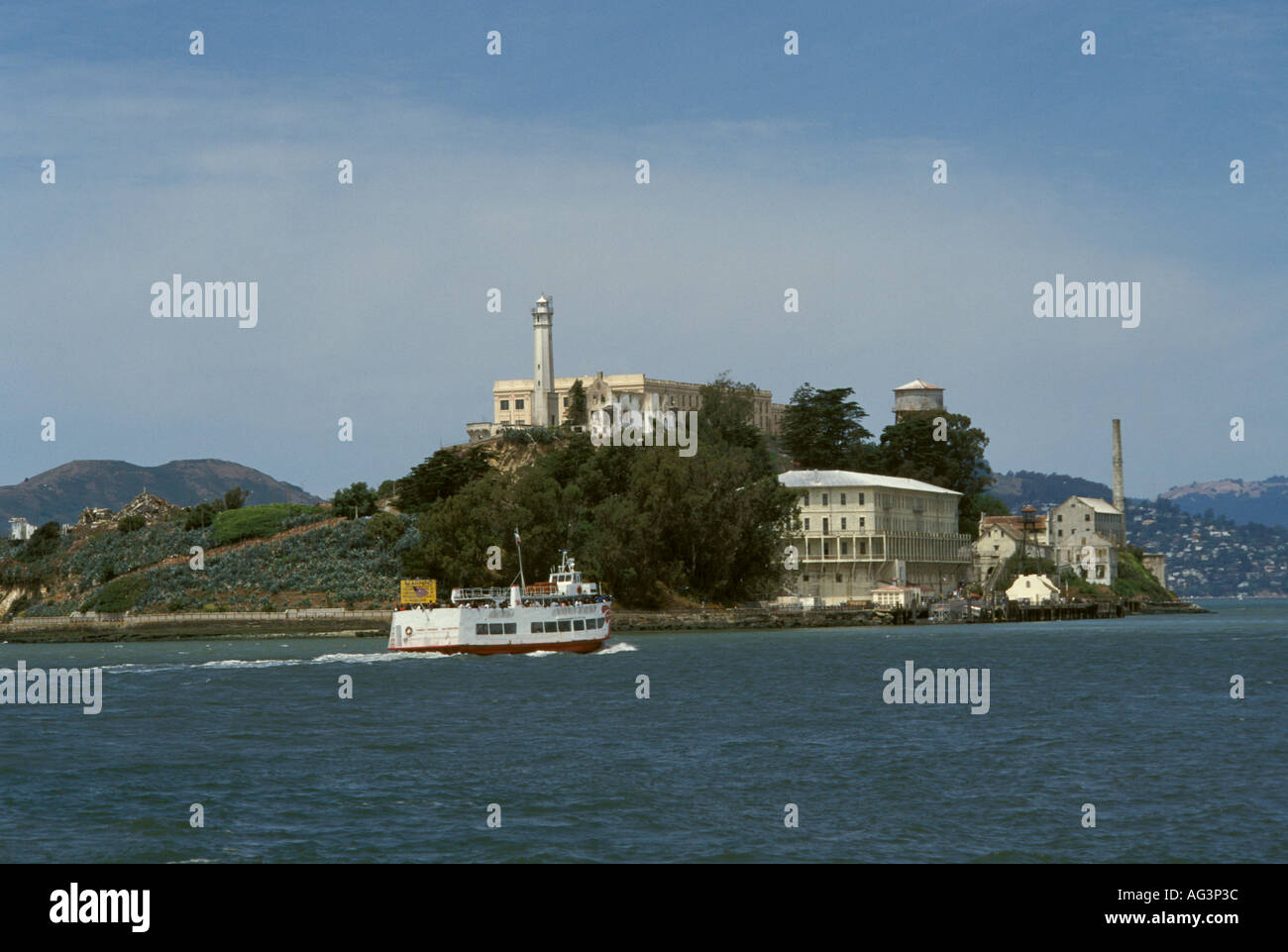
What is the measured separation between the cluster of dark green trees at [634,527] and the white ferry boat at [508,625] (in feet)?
91.3

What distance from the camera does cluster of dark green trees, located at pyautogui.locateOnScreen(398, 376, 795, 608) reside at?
11906 centimetres

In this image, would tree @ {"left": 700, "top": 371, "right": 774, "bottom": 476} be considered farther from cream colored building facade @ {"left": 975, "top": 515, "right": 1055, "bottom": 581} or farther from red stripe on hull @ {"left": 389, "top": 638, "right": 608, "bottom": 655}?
red stripe on hull @ {"left": 389, "top": 638, "right": 608, "bottom": 655}

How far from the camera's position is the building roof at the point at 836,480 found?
528ft

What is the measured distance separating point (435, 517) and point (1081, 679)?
64012mm

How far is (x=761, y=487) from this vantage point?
13000cm

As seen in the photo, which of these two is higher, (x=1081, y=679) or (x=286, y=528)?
(x=286, y=528)

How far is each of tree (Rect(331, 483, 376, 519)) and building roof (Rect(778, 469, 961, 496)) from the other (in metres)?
42.5

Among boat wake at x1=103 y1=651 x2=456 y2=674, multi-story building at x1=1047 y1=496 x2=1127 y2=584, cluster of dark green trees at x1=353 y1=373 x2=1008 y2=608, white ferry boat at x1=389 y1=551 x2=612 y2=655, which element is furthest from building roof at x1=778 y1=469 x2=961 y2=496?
boat wake at x1=103 y1=651 x2=456 y2=674

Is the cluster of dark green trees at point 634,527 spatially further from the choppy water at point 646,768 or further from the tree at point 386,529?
the choppy water at point 646,768

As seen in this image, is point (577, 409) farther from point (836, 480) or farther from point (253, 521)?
point (253, 521)

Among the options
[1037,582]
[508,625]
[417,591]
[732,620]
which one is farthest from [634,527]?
[1037,582]
